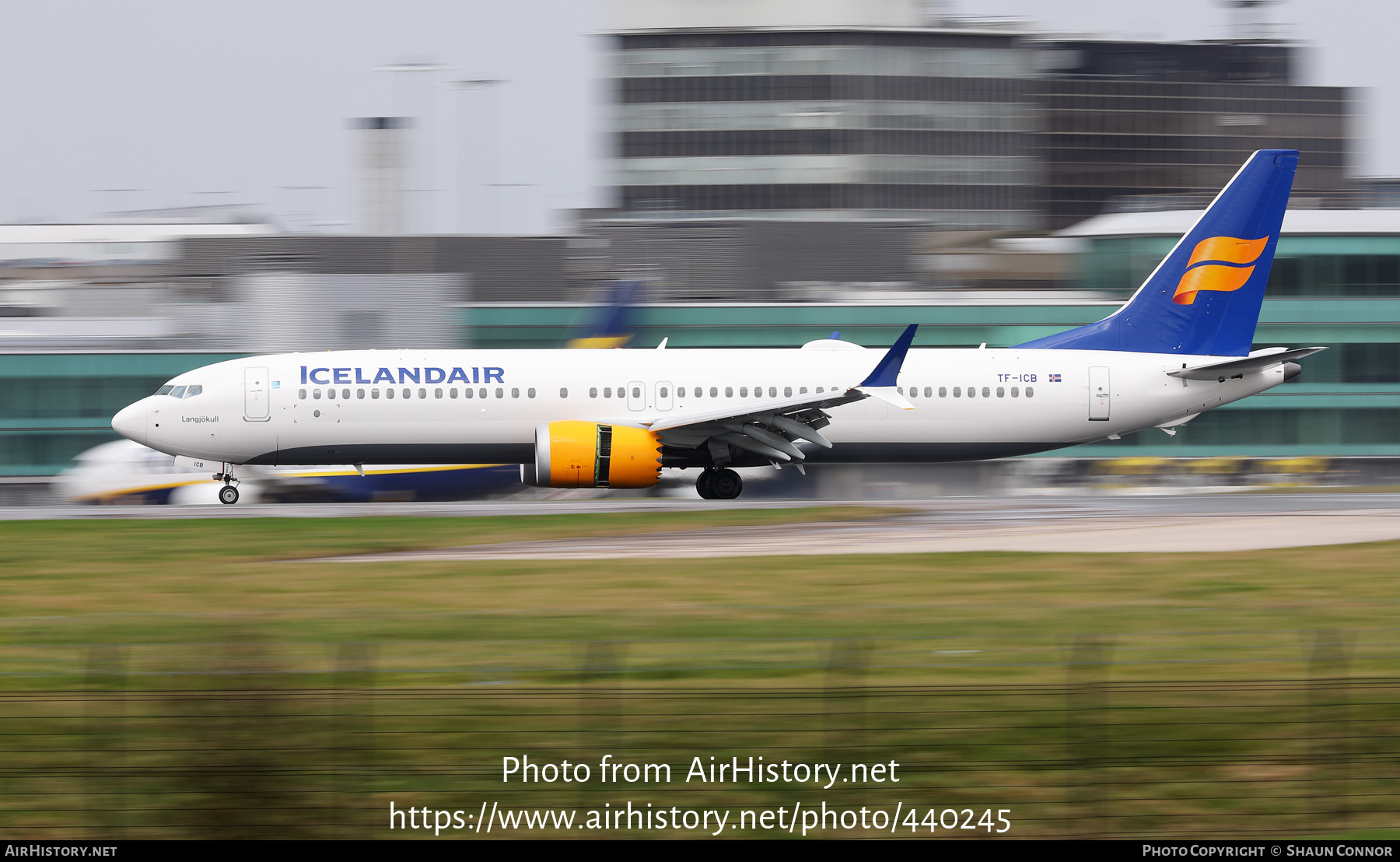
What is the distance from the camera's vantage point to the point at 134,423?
1292 inches

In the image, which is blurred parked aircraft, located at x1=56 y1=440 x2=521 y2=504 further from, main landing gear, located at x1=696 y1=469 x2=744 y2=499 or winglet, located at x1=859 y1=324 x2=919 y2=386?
winglet, located at x1=859 y1=324 x2=919 y2=386

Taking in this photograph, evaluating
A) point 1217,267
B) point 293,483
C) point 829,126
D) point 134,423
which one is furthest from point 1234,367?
point 829,126

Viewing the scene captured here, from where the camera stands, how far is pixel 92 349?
169ft

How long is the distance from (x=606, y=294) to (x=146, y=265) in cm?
4746

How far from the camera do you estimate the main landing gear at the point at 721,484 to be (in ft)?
111

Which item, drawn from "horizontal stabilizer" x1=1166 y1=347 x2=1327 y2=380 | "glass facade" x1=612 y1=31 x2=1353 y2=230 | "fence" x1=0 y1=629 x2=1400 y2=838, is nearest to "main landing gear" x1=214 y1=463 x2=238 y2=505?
"horizontal stabilizer" x1=1166 y1=347 x2=1327 y2=380

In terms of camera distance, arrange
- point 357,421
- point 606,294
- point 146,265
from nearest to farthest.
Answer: point 357,421 → point 606,294 → point 146,265

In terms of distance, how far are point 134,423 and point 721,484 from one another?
520 inches

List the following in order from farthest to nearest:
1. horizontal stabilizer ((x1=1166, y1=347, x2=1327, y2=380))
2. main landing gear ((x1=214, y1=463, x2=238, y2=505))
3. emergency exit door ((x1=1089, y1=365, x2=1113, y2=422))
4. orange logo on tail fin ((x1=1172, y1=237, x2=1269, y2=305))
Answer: orange logo on tail fin ((x1=1172, y1=237, x2=1269, y2=305)), emergency exit door ((x1=1089, y1=365, x2=1113, y2=422)), horizontal stabilizer ((x1=1166, y1=347, x2=1327, y2=380)), main landing gear ((x1=214, y1=463, x2=238, y2=505))

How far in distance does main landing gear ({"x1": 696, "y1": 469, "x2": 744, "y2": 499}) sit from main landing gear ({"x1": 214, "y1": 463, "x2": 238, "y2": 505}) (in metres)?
10.5

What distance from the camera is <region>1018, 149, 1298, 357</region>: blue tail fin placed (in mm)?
35125

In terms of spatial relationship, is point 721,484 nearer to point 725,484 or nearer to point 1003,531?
point 725,484

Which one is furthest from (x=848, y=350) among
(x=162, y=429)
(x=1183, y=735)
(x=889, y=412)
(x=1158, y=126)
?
(x=1158, y=126)

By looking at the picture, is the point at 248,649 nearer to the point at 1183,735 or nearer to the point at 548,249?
the point at 1183,735
